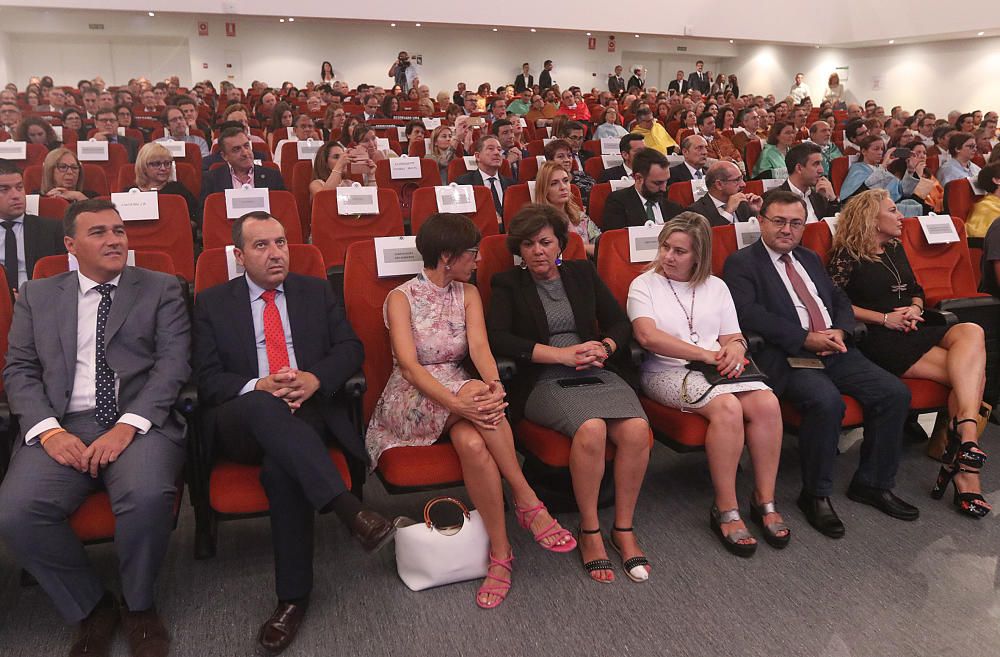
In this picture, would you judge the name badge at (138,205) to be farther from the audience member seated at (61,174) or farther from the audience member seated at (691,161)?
the audience member seated at (691,161)

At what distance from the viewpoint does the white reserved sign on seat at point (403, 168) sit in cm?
466

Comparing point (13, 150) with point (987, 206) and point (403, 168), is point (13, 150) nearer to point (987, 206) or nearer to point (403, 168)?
point (403, 168)

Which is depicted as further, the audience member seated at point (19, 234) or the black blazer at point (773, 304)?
the audience member seated at point (19, 234)

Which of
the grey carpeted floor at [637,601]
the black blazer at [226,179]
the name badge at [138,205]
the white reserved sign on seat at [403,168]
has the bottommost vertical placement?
the grey carpeted floor at [637,601]

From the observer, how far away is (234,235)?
2242 mm

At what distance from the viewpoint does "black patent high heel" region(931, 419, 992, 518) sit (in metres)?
2.48

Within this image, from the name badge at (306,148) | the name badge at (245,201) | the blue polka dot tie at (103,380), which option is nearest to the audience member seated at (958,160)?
the name badge at (306,148)

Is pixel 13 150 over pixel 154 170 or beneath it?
over

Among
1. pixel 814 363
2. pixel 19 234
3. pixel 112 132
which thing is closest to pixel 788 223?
pixel 814 363

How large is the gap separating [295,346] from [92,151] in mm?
3946

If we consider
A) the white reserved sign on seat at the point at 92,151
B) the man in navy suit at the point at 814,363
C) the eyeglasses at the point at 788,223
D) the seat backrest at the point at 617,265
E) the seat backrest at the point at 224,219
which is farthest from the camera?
the white reserved sign on seat at the point at 92,151

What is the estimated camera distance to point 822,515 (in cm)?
240

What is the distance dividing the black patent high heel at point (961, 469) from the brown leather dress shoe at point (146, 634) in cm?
255

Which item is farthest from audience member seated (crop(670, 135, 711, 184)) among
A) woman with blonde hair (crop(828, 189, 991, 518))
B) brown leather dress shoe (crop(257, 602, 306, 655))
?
brown leather dress shoe (crop(257, 602, 306, 655))
